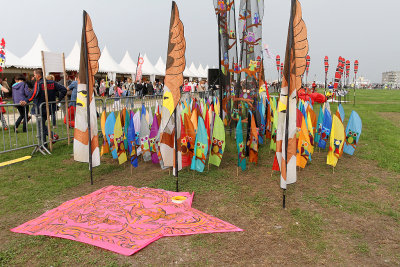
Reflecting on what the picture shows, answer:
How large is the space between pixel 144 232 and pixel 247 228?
1.18 meters

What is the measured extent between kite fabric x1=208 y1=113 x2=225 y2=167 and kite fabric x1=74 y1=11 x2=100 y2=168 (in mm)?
2100

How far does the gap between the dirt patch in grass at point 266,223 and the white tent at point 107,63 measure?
20.5 metres

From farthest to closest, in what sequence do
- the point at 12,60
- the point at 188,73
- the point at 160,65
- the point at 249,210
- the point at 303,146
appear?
the point at 188,73 → the point at 160,65 → the point at 12,60 → the point at 303,146 → the point at 249,210

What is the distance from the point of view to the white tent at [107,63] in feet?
78.7

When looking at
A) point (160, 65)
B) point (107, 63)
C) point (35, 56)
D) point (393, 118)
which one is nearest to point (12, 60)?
point (35, 56)

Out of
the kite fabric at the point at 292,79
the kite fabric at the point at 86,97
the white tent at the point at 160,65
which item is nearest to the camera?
the kite fabric at the point at 292,79

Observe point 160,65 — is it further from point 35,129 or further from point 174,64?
point 174,64

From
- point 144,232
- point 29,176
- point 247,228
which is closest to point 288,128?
point 247,228

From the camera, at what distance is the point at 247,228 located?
3355mm

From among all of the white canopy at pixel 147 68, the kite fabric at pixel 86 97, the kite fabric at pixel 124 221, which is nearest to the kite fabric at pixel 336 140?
the kite fabric at pixel 124 221

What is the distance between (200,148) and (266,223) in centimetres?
202

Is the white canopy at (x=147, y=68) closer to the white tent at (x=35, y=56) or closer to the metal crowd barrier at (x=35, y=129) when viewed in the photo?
the white tent at (x=35, y=56)

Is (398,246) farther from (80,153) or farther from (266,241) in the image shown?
(80,153)

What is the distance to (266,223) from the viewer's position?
3.49 meters
